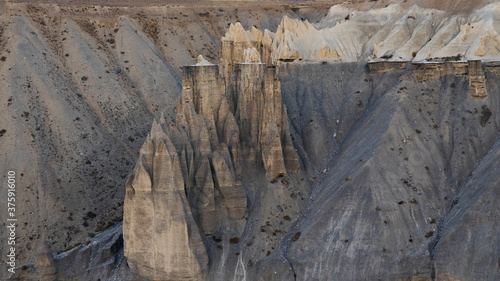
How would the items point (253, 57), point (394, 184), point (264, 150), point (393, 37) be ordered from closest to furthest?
point (394, 184) < point (264, 150) < point (253, 57) < point (393, 37)

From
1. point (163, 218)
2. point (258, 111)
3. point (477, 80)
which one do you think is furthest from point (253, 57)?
point (477, 80)

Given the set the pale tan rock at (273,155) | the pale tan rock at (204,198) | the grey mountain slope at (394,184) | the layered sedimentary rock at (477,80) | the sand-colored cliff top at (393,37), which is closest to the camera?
the grey mountain slope at (394,184)

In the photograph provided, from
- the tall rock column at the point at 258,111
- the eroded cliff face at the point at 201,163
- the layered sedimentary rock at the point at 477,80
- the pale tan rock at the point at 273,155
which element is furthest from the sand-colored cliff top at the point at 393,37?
the pale tan rock at the point at 273,155

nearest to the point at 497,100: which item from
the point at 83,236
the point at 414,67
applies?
the point at 414,67

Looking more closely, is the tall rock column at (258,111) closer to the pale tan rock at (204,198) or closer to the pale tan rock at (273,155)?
the pale tan rock at (273,155)

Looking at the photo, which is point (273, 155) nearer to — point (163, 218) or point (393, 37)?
point (163, 218)

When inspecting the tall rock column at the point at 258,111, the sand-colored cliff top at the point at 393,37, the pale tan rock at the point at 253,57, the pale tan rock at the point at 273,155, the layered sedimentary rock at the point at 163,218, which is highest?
the sand-colored cliff top at the point at 393,37

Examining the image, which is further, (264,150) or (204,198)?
(264,150)

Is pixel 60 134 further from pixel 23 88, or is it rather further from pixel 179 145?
pixel 179 145
